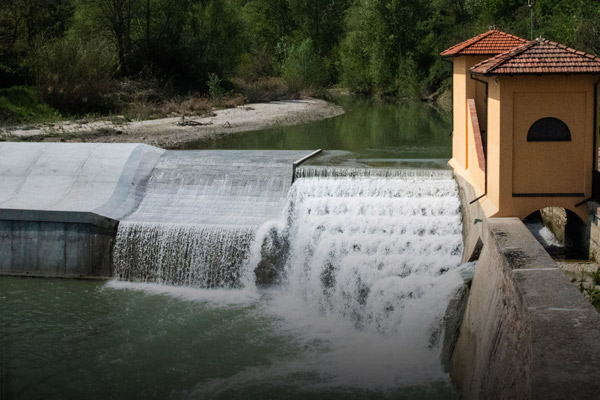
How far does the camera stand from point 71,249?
1243 cm

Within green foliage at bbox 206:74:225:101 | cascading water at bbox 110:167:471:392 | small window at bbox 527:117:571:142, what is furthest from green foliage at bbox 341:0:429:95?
small window at bbox 527:117:571:142

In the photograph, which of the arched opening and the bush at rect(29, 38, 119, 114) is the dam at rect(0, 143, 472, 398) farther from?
the bush at rect(29, 38, 119, 114)

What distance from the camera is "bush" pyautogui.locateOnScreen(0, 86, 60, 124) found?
23.1 meters

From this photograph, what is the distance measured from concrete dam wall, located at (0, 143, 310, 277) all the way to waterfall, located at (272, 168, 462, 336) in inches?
33.8

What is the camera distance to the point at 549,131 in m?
9.45

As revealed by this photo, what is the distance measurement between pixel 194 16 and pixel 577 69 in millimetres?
30297

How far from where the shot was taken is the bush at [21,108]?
2306 centimetres

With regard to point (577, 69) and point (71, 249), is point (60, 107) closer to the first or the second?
point (71, 249)

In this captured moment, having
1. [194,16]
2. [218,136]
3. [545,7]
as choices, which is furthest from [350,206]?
[194,16]

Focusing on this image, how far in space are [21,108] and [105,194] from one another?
13.1 metres

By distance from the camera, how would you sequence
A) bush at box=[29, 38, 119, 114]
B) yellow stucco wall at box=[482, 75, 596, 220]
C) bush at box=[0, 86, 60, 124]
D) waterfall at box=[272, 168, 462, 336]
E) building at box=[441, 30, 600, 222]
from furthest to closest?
bush at box=[29, 38, 119, 114]
bush at box=[0, 86, 60, 124]
waterfall at box=[272, 168, 462, 336]
yellow stucco wall at box=[482, 75, 596, 220]
building at box=[441, 30, 600, 222]

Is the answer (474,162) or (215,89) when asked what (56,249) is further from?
(215,89)

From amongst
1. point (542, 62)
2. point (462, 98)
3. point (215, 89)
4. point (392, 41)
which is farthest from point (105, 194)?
point (392, 41)

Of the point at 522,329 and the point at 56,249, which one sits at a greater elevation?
the point at 522,329
